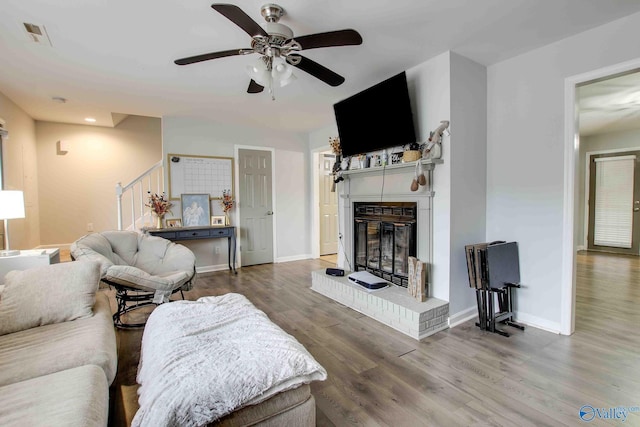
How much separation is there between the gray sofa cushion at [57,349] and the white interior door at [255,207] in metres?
3.33

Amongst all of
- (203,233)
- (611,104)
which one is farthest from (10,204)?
(611,104)

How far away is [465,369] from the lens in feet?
6.57

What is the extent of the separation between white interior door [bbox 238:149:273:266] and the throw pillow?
10.3 feet

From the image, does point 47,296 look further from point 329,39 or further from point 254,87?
point 329,39

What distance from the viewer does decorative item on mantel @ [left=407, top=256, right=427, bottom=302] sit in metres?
2.69

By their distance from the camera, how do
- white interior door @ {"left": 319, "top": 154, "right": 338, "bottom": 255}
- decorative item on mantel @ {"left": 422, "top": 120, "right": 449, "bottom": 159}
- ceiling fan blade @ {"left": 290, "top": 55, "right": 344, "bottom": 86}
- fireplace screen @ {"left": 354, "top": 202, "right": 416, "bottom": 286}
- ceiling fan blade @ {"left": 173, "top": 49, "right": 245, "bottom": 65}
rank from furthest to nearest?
white interior door @ {"left": 319, "top": 154, "right": 338, "bottom": 255} → fireplace screen @ {"left": 354, "top": 202, "right": 416, "bottom": 286} → decorative item on mantel @ {"left": 422, "top": 120, "right": 449, "bottom": 159} → ceiling fan blade @ {"left": 290, "top": 55, "right": 344, "bottom": 86} → ceiling fan blade @ {"left": 173, "top": 49, "right": 245, "bottom": 65}

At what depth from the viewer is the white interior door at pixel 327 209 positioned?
577 centimetres

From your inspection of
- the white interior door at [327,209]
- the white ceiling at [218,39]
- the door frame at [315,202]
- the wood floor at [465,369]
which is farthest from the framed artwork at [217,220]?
the wood floor at [465,369]

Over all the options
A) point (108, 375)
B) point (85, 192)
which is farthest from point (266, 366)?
point (85, 192)

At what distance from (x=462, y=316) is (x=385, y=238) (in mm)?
1056

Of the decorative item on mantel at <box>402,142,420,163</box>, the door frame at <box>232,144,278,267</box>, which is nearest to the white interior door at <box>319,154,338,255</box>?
the door frame at <box>232,144,278,267</box>

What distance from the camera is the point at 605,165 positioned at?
5887mm

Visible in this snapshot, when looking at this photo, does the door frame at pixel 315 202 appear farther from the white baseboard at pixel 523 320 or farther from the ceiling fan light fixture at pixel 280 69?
the ceiling fan light fixture at pixel 280 69

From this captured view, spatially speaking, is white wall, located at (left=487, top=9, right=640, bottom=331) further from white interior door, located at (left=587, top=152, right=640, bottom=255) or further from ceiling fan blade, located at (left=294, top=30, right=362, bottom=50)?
white interior door, located at (left=587, top=152, right=640, bottom=255)
